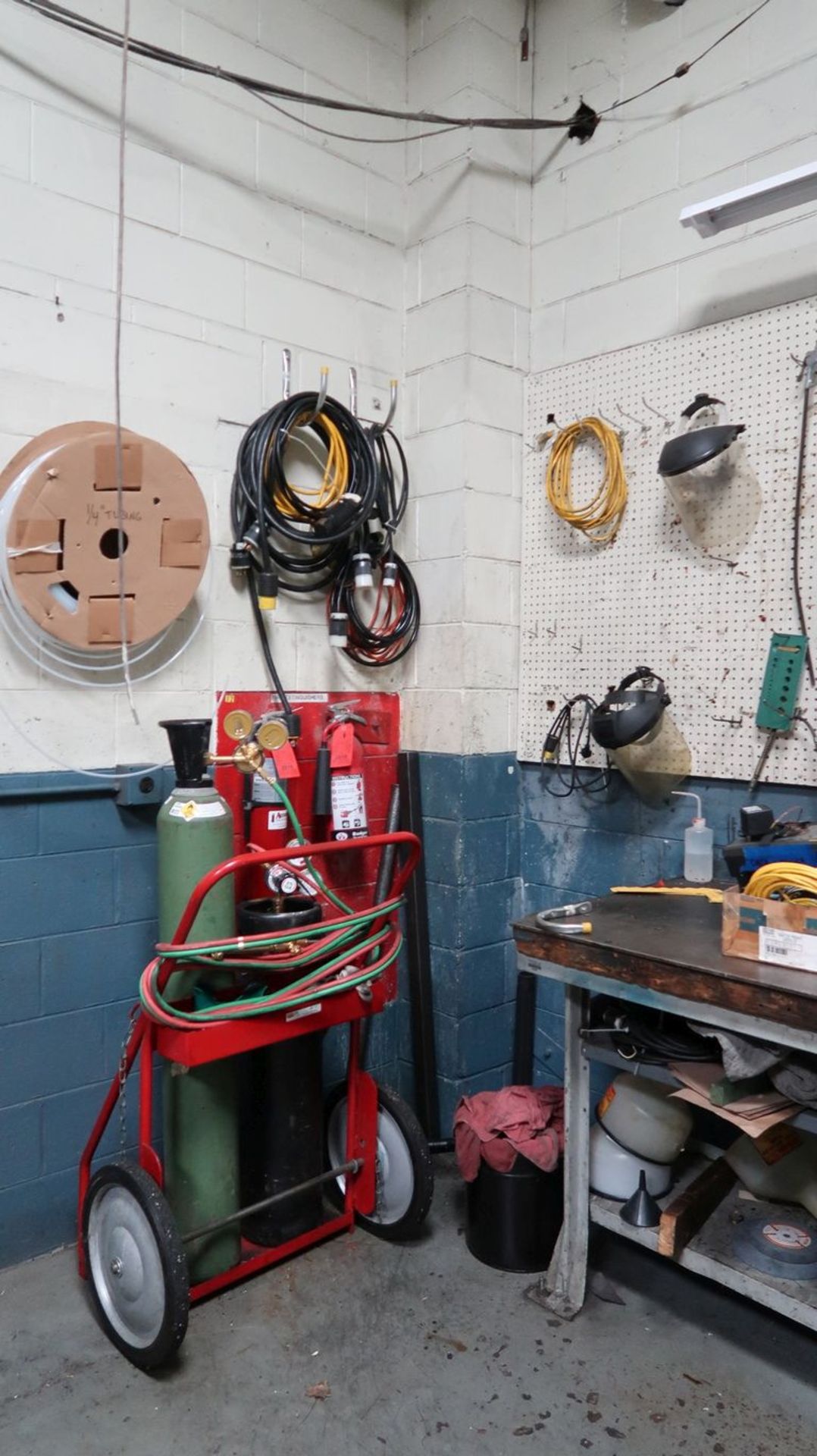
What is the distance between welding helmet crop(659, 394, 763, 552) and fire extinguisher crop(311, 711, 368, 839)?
100cm

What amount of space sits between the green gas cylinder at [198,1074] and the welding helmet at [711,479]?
1.21 metres

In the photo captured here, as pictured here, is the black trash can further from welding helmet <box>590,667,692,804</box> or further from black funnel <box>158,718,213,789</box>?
black funnel <box>158,718,213,789</box>

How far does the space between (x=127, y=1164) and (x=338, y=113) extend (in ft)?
8.65

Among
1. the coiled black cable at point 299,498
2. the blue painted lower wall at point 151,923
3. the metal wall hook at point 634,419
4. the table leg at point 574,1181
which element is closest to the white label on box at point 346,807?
the blue painted lower wall at point 151,923

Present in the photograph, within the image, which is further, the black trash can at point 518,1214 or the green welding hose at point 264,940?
the black trash can at point 518,1214

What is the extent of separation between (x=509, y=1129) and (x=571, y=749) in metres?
0.98

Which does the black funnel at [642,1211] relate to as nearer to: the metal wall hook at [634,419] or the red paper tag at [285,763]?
the red paper tag at [285,763]

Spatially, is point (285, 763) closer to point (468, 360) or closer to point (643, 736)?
point (643, 736)

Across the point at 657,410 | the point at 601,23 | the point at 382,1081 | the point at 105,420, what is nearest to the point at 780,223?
the point at 657,410

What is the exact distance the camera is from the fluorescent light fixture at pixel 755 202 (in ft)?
6.03

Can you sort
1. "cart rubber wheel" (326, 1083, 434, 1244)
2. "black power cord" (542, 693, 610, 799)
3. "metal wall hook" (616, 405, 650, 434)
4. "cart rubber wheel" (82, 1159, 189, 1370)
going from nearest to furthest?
1. "cart rubber wheel" (82, 1159, 189, 1370)
2. "cart rubber wheel" (326, 1083, 434, 1244)
3. "metal wall hook" (616, 405, 650, 434)
4. "black power cord" (542, 693, 610, 799)

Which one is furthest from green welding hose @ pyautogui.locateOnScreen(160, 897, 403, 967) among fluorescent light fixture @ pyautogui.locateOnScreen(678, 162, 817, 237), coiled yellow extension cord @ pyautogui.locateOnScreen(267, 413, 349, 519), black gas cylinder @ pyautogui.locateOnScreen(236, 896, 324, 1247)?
fluorescent light fixture @ pyautogui.locateOnScreen(678, 162, 817, 237)

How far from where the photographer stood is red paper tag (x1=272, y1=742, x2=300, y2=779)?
7.27 feet

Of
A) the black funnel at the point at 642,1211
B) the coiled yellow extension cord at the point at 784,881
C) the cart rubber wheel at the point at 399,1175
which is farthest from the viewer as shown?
the cart rubber wheel at the point at 399,1175
